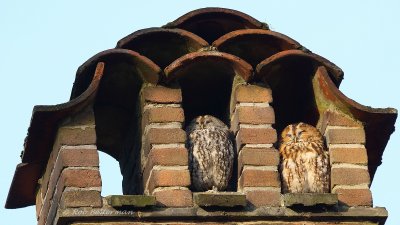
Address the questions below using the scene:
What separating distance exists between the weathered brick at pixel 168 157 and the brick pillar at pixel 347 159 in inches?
38.1

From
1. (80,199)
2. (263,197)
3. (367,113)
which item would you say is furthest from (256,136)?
(80,199)

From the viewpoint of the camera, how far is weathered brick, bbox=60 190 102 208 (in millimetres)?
12180

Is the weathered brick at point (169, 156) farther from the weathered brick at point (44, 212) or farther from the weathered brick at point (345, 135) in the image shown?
the weathered brick at point (345, 135)

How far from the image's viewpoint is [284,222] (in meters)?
12.3

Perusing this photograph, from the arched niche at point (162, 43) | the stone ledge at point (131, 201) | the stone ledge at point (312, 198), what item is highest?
the arched niche at point (162, 43)

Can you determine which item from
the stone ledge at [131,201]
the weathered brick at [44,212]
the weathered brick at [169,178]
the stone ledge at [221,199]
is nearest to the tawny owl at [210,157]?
the weathered brick at [169,178]

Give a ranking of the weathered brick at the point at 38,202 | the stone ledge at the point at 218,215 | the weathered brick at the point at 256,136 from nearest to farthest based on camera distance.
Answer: the stone ledge at the point at 218,215, the weathered brick at the point at 256,136, the weathered brick at the point at 38,202

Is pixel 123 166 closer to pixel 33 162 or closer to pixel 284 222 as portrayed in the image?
→ pixel 33 162

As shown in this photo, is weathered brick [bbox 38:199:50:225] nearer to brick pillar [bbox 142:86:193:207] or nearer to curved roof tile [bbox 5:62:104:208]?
curved roof tile [bbox 5:62:104:208]

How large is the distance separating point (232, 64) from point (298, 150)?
0.72m

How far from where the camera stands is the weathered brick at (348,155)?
12727 mm

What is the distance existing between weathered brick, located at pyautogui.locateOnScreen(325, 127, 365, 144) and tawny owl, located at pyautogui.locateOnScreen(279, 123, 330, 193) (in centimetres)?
8

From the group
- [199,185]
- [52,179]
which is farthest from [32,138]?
[199,185]

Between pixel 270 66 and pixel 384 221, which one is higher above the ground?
pixel 270 66
